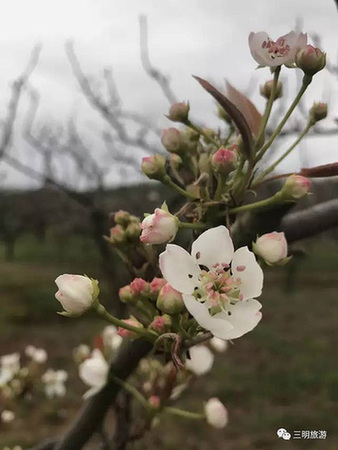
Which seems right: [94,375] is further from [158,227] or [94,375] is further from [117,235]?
[158,227]

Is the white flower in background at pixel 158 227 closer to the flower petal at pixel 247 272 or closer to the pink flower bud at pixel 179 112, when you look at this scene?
the flower petal at pixel 247 272

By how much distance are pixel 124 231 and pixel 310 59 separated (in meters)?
0.27

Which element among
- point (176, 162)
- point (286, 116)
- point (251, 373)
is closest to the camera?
point (286, 116)

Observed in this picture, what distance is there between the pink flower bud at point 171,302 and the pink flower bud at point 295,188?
16 centimetres

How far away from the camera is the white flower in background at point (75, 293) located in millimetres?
555

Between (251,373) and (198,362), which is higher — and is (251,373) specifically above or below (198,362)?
below

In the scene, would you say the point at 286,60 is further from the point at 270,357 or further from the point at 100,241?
the point at 270,357

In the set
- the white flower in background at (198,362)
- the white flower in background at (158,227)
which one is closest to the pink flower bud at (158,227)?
the white flower in background at (158,227)

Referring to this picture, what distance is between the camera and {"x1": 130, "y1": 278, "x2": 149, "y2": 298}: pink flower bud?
0.60 m

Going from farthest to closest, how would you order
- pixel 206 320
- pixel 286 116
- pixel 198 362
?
pixel 198 362 < pixel 286 116 < pixel 206 320

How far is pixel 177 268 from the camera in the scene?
0.51m

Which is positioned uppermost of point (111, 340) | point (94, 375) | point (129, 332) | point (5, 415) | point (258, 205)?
point (258, 205)

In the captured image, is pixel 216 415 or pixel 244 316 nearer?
pixel 244 316

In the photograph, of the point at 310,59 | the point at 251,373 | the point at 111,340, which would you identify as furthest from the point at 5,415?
the point at 251,373
